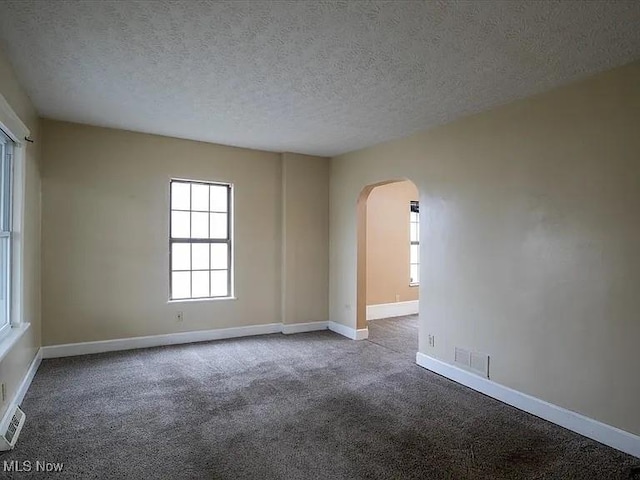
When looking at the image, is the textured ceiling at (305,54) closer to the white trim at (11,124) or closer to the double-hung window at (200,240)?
the white trim at (11,124)

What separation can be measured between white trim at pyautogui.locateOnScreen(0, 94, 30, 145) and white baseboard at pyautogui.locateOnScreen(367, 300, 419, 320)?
517 cm

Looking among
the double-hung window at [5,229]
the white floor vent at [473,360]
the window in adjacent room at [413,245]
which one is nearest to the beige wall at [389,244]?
the window in adjacent room at [413,245]

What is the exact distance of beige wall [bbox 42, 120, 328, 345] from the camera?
168 inches

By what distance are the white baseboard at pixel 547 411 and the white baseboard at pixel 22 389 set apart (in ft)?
11.6

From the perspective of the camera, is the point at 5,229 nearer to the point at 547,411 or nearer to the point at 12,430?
the point at 12,430

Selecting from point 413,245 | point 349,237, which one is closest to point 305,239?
point 349,237

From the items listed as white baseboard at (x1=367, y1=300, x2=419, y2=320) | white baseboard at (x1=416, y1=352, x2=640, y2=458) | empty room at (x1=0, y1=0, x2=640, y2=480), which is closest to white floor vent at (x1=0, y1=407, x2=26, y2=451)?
empty room at (x1=0, y1=0, x2=640, y2=480)

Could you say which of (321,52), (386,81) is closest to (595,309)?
(386,81)

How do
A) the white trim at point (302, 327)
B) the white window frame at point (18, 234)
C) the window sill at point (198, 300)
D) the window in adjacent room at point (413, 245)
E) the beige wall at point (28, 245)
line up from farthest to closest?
the window in adjacent room at point (413, 245) < the white trim at point (302, 327) < the window sill at point (198, 300) < the white window frame at point (18, 234) < the beige wall at point (28, 245)

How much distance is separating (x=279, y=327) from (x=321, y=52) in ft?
13.0

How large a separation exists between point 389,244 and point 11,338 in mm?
5423

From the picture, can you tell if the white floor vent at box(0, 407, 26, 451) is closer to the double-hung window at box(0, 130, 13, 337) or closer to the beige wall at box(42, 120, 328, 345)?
the double-hung window at box(0, 130, 13, 337)

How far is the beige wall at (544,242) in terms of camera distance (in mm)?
2631

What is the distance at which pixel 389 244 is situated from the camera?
275 inches
